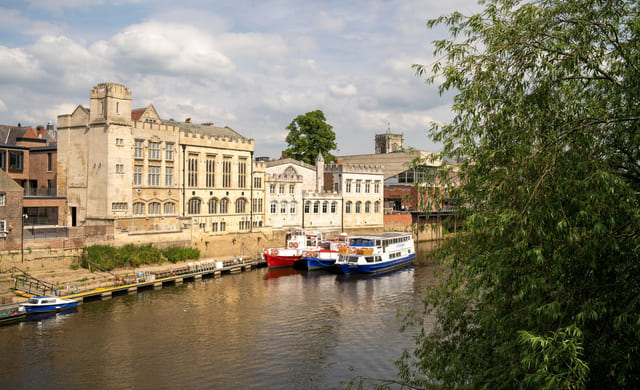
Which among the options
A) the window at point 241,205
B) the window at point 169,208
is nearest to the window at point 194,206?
the window at point 169,208

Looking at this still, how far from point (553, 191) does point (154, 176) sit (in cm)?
4576

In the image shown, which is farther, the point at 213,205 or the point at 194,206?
the point at 213,205

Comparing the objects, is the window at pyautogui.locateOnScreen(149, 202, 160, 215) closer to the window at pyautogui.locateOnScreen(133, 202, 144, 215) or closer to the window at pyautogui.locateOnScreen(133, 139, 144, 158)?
the window at pyautogui.locateOnScreen(133, 202, 144, 215)

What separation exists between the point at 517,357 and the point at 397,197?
75312 mm

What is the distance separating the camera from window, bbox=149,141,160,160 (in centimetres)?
5072

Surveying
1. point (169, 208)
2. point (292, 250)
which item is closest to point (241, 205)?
point (292, 250)

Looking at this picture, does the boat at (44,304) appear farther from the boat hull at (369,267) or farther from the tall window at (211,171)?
the boat hull at (369,267)

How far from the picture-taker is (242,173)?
60406 millimetres

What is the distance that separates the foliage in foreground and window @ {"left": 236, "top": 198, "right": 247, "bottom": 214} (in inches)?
387

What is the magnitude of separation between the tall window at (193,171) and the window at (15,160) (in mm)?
16137

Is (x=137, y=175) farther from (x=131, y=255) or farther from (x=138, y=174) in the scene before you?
(x=131, y=255)

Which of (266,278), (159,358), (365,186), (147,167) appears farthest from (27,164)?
(365,186)

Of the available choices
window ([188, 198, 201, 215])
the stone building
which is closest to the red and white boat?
the stone building

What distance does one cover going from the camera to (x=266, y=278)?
1884 inches
